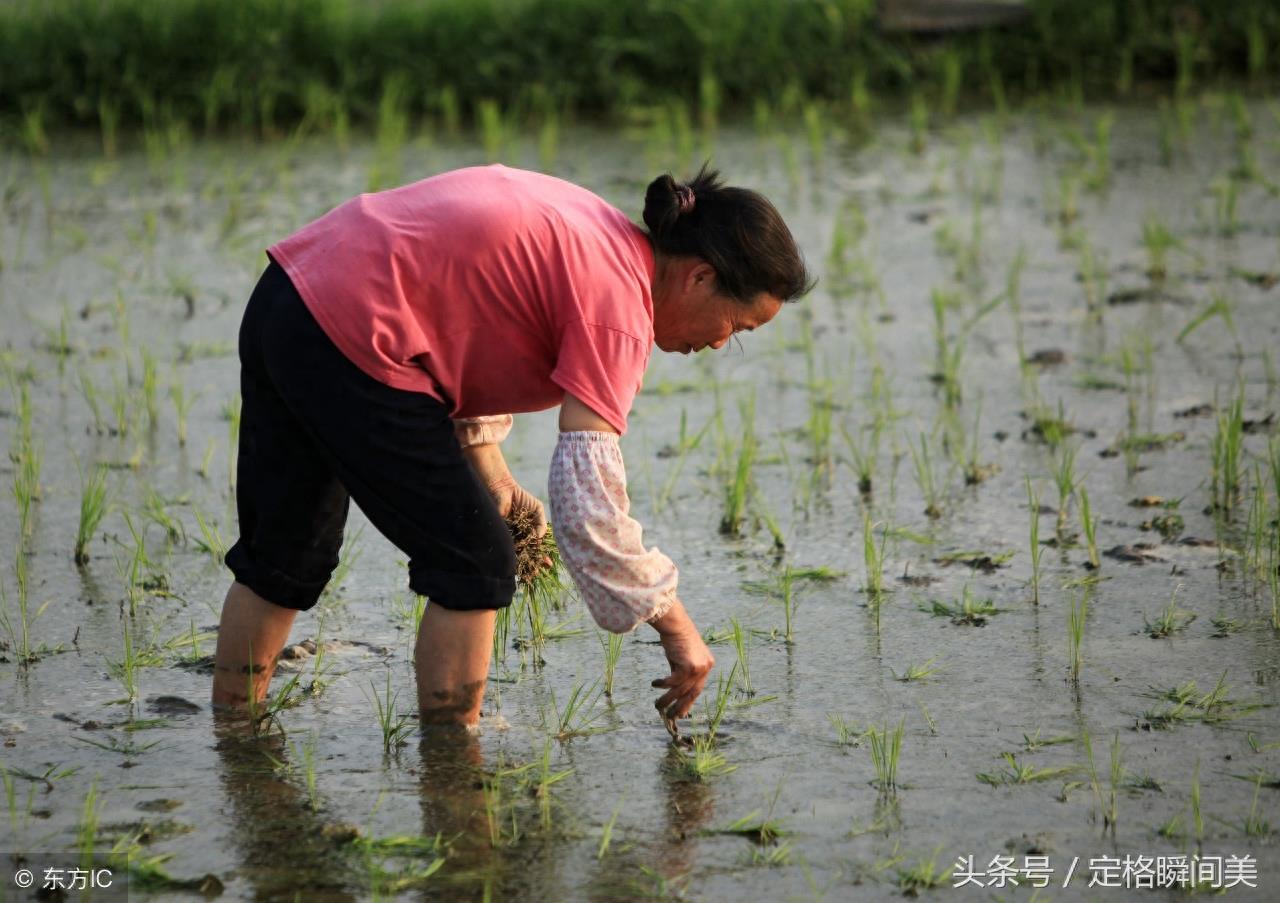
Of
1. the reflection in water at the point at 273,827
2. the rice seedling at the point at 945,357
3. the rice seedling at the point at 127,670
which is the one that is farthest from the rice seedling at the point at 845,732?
the rice seedling at the point at 945,357

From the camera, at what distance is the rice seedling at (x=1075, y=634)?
3041 mm

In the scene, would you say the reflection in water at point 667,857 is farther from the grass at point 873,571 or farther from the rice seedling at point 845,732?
the grass at point 873,571

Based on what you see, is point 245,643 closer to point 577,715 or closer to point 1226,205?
point 577,715

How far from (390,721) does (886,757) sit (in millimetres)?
824

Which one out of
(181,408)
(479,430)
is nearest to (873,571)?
(479,430)

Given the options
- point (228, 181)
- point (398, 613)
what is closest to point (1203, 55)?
point (228, 181)

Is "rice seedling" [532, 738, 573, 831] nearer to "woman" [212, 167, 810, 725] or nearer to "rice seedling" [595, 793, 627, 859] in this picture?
"rice seedling" [595, 793, 627, 859]

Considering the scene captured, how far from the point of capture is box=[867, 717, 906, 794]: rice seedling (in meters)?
2.65

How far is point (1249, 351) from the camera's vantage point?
4758mm

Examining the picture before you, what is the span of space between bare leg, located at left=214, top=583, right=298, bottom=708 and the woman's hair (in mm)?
892

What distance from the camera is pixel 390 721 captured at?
2842mm

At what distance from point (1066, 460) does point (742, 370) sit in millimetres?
1347

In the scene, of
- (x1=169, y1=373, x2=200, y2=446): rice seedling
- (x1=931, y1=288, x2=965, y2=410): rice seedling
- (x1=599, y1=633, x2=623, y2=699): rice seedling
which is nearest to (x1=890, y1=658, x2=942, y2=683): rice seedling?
(x1=599, y1=633, x2=623, y2=699): rice seedling

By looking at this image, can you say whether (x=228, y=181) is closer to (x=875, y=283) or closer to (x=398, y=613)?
(x=875, y=283)
